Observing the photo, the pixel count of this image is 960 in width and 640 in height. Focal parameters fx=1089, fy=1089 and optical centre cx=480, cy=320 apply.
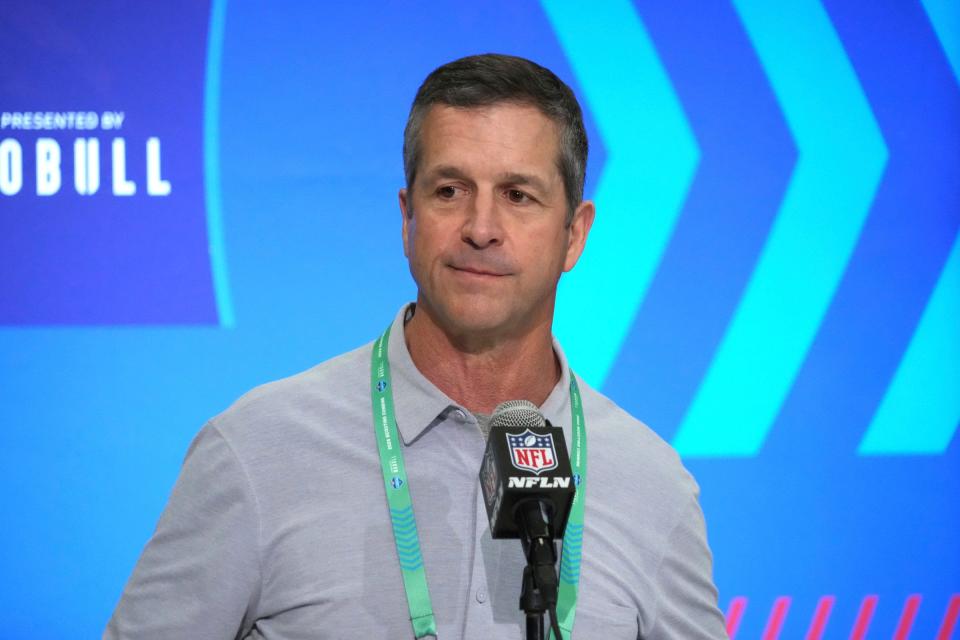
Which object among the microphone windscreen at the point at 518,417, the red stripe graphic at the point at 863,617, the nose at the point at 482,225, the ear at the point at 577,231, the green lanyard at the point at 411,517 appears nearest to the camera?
the microphone windscreen at the point at 518,417

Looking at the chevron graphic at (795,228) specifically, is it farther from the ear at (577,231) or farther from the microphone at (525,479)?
the microphone at (525,479)

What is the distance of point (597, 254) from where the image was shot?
316cm

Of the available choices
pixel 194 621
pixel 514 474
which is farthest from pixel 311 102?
pixel 514 474

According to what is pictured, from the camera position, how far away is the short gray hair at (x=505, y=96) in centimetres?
174

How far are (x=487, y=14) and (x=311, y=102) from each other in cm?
57

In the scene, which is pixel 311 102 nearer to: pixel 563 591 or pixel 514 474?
pixel 563 591

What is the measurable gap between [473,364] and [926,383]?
6.77 feet

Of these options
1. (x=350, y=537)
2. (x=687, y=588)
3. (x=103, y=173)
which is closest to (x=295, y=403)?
(x=350, y=537)

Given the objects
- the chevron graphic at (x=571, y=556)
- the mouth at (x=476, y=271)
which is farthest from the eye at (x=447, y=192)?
the chevron graphic at (x=571, y=556)

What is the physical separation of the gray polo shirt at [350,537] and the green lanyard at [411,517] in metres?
0.02

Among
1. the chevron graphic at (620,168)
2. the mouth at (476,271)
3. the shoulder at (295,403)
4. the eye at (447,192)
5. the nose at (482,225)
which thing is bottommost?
the shoulder at (295,403)

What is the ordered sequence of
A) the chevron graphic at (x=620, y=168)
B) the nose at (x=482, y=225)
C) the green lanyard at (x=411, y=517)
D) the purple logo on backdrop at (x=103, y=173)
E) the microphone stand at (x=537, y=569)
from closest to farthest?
the microphone stand at (x=537, y=569) < the green lanyard at (x=411, y=517) < the nose at (x=482, y=225) < the purple logo on backdrop at (x=103, y=173) < the chevron graphic at (x=620, y=168)

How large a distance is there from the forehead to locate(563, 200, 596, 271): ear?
16cm

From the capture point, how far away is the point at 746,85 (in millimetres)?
3236
